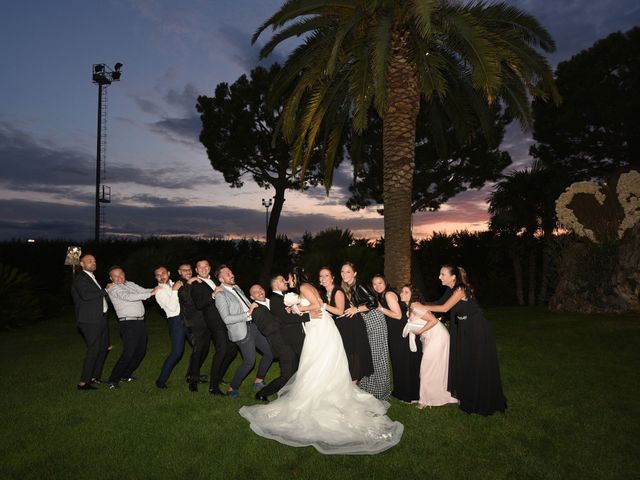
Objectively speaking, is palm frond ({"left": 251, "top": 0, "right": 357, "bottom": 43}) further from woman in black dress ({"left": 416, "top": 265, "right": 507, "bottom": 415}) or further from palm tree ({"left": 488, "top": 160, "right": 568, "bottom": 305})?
palm tree ({"left": 488, "top": 160, "right": 568, "bottom": 305})

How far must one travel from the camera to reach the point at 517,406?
20.7 ft

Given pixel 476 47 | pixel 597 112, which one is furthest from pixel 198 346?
pixel 597 112

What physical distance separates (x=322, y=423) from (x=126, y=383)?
155 inches

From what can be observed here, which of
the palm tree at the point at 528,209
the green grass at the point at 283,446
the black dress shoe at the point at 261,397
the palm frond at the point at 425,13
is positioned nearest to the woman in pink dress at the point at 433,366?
the green grass at the point at 283,446

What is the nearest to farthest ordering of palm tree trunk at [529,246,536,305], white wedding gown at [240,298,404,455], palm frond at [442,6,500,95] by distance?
white wedding gown at [240,298,404,455]
palm frond at [442,6,500,95]
palm tree trunk at [529,246,536,305]

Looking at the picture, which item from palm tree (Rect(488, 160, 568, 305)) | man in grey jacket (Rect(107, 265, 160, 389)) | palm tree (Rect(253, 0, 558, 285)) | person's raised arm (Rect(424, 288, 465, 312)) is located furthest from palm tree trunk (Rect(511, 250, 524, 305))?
man in grey jacket (Rect(107, 265, 160, 389))

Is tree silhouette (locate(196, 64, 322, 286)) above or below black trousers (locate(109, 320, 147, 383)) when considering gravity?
above

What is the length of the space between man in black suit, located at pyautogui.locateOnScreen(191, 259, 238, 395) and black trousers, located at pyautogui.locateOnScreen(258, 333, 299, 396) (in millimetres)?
749

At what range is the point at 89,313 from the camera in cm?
698

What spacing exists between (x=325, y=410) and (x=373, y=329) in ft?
5.09

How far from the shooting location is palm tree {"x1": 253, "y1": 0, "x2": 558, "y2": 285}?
30.6 feet

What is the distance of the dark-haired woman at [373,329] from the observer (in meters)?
6.41

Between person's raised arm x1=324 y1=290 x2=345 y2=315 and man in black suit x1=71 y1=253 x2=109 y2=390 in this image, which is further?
man in black suit x1=71 y1=253 x2=109 y2=390

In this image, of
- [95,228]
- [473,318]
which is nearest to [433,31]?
[473,318]
